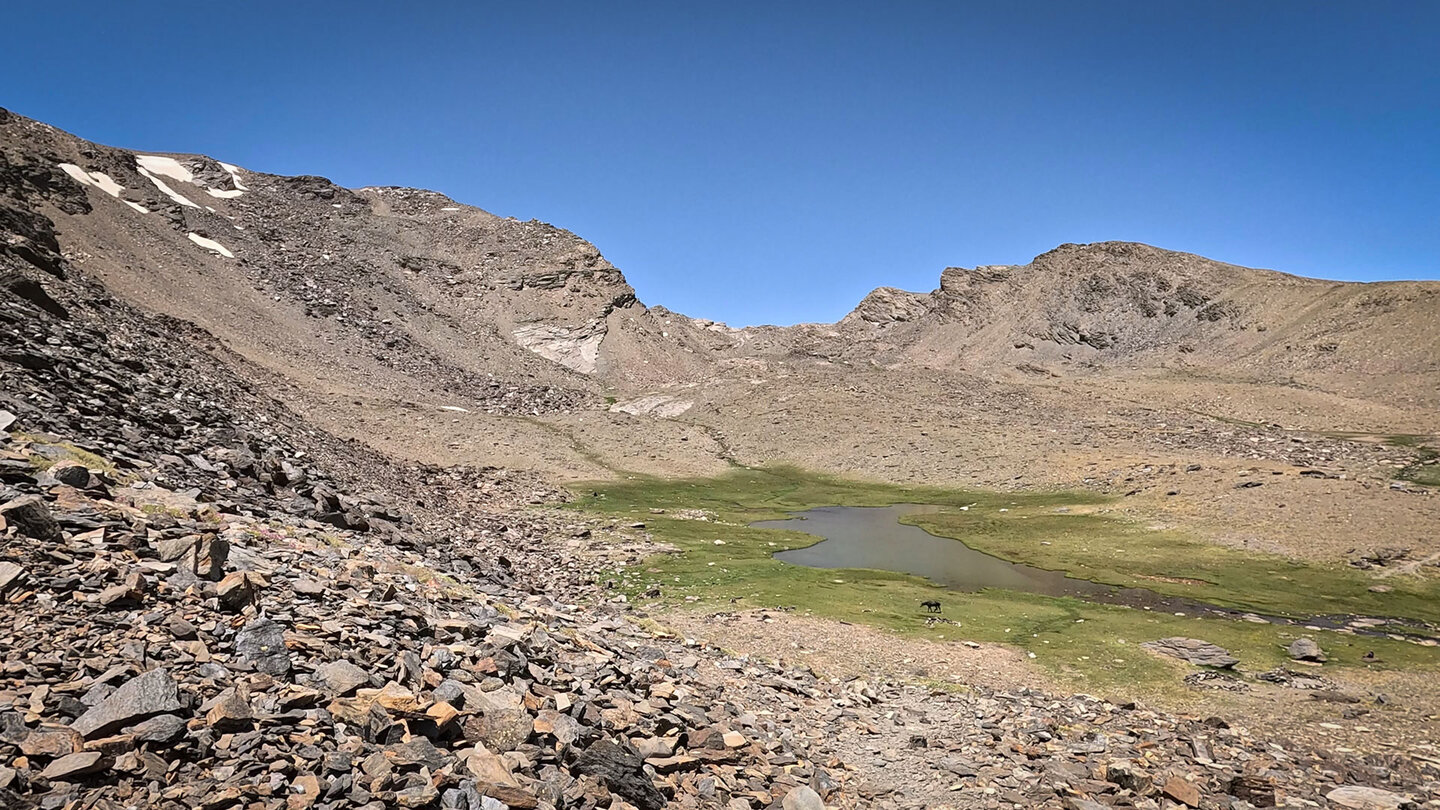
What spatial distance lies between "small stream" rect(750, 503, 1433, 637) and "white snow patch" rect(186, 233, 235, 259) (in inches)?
3479

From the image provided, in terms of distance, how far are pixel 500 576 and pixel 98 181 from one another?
335 ft

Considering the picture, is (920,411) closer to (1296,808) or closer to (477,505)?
(477,505)

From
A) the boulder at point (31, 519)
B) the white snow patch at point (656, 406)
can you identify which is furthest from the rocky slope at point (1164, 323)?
the boulder at point (31, 519)

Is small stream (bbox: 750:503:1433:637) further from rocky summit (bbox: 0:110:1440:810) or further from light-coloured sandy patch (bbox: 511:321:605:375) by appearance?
light-coloured sandy patch (bbox: 511:321:605:375)

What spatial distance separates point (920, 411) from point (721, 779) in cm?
6520

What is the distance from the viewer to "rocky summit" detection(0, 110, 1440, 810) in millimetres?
7121

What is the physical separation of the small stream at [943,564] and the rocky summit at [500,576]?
2624 millimetres

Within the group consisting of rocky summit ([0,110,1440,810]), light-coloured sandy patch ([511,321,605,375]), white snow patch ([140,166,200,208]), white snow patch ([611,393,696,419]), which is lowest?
rocky summit ([0,110,1440,810])

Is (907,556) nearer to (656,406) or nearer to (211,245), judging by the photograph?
(656,406)

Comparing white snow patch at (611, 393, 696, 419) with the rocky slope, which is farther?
the rocky slope

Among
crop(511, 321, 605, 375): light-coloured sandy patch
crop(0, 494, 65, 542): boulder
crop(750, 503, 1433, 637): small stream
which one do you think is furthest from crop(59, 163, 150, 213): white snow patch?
crop(0, 494, 65, 542): boulder

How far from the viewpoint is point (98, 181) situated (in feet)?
286

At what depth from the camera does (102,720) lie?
6.22 metres

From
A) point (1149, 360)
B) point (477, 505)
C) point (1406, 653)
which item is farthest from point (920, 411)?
point (1149, 360)
